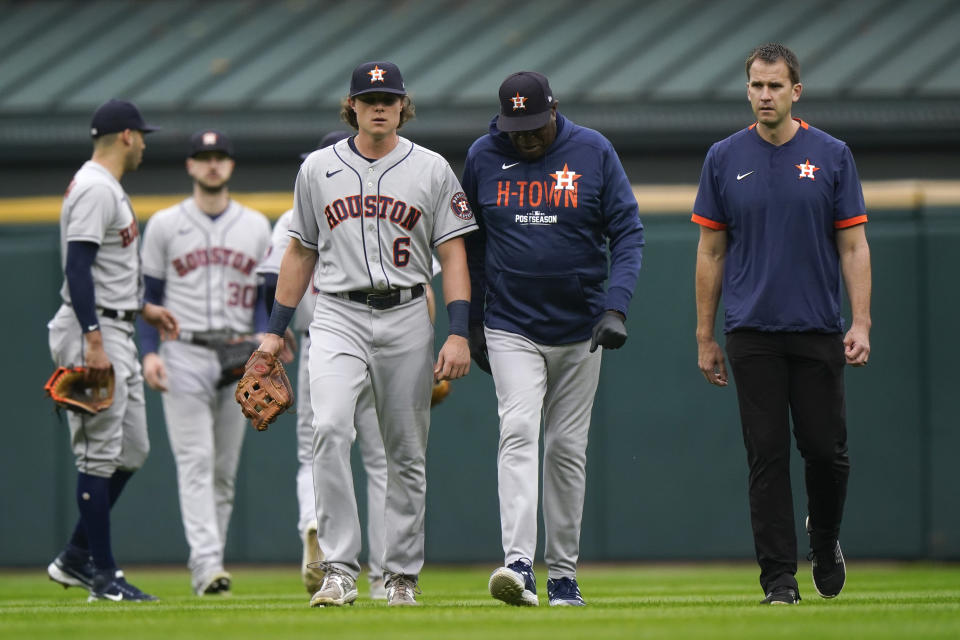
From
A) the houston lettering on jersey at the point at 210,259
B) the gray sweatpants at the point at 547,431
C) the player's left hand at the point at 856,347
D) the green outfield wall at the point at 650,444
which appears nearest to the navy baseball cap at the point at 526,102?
the gray sweatpants at the point at 547,431

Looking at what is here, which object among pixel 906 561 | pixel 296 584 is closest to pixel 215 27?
pixel 296 584

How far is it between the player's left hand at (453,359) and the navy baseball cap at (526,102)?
876 mm

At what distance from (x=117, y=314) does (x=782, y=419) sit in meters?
3.31

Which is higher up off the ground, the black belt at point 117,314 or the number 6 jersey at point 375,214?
the number 6 jersey at point 375,214

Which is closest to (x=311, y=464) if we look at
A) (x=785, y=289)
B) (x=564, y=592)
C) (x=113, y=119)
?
(x=564, y=592)

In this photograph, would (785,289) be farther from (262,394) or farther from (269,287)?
(269,287)

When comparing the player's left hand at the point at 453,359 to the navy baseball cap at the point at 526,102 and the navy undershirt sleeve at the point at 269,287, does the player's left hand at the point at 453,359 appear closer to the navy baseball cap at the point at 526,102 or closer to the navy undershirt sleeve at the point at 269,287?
the navy baseball cap at the point at 526,102

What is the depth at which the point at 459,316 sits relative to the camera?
632cm

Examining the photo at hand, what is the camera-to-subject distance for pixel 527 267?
20.9 feet

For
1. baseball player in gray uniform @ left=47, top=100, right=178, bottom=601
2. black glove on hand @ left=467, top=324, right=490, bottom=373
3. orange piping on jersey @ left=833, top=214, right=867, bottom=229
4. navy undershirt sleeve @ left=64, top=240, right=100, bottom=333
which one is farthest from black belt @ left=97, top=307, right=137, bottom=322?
orange piping on jersey @ left=833, top=214, right=867, bottom=229

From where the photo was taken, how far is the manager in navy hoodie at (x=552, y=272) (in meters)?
6.30

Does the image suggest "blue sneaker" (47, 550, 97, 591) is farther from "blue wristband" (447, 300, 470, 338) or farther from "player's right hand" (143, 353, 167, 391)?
"blue wristband" (447, 300, 470, 338)

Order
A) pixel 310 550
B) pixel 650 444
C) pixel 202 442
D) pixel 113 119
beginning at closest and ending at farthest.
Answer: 1. pixel 310 550
2. pixel 113 119
3. pixel 202 442
4. pixel 650 444

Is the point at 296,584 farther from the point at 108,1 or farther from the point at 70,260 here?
the point at 108,1
